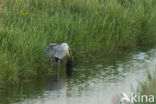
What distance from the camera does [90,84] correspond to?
12.4 metres

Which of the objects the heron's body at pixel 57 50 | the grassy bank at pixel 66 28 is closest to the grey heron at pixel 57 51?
the heron's body at pixel 57 50

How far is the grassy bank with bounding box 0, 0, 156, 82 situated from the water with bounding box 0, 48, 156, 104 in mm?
401

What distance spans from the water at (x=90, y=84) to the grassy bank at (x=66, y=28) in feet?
1.32

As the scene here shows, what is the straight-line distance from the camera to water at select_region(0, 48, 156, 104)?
11.2 m

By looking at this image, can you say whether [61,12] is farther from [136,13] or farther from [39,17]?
[136,13]

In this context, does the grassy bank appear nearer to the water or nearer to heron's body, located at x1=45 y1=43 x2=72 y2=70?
heron's body, located at x1=45 y1=43 x2=72 y2=70

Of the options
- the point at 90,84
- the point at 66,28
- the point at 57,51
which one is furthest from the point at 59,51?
the point at 66,28

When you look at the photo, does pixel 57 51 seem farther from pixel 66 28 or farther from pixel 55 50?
pixel 66 28

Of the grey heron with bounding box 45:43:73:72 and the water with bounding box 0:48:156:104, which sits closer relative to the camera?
the water with bounding box 0:48:156:104

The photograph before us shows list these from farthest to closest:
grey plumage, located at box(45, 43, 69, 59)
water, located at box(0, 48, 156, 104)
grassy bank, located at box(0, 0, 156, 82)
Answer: grey plumage, located at box(45, 43, 69, 59)
grassy bank, located at box(0, 0, 156, 82)
water, located at box(0, 48, 156, 104)

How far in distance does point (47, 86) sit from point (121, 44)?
4.68 meters

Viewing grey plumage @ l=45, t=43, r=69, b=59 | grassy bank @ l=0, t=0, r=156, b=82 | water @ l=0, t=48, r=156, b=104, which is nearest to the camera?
water @ l=0, t=48, r=156, b=104

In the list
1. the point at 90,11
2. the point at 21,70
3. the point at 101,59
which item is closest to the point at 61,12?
the point at 90,11

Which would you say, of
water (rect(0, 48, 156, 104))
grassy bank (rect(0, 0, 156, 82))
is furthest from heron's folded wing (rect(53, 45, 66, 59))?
water (rect(0, 48, 156, 104))
